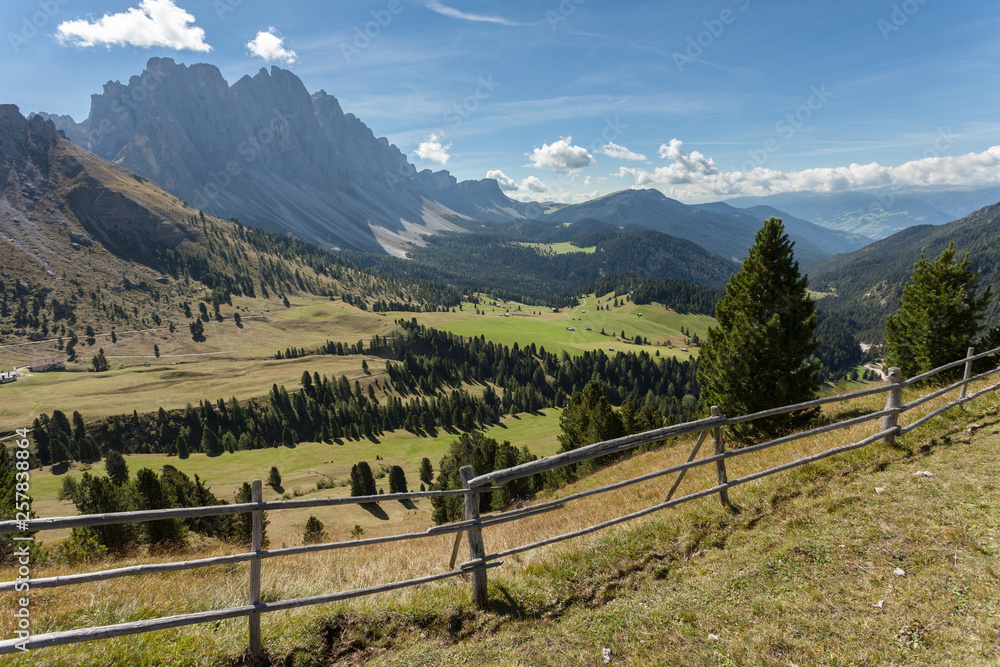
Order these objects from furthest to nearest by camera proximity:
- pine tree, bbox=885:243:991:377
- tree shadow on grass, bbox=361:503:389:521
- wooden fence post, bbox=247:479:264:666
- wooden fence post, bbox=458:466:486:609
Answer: tree shadow on grass, bbox=361:503:389:521
pine tree, bbox=885:243:991:377
wooden fence post, bbox=458:466:486:609
wooden fence post, bbox=247:479:264:666

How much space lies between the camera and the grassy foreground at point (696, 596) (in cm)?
676

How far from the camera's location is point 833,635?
21.8 ft

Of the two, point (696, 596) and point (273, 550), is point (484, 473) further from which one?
point (273, 550)

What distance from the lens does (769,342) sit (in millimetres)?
21531

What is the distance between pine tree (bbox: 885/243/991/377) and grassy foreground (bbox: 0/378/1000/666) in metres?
28.9

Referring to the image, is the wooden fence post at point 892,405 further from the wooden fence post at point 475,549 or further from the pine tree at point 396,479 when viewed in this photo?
the pine tree at point 396,479

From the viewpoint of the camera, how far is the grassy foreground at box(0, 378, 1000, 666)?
6.76 m

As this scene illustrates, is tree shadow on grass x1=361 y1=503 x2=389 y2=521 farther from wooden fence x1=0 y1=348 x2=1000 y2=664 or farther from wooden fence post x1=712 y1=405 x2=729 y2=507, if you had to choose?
wooden fence post x1=712 y1=405 x2=729 y2=507

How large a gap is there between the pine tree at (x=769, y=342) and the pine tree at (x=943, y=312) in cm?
1892

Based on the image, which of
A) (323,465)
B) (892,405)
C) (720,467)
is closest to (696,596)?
(720,467)

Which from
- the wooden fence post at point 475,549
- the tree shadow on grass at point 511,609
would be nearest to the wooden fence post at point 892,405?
the tree shadow on grass at point 511,609

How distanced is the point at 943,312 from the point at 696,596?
1522 inches

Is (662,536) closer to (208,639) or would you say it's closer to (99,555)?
(208,639)

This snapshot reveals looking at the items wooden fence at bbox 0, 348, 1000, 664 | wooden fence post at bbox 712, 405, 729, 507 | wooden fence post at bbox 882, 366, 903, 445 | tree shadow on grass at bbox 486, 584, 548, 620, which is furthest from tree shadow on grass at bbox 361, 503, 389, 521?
wooden fence post at bbox 882, 366, 903, 445
